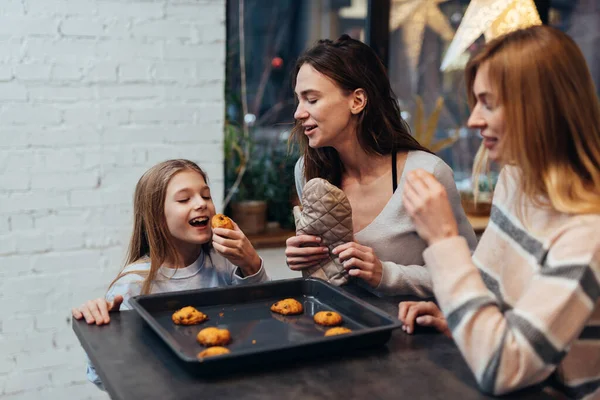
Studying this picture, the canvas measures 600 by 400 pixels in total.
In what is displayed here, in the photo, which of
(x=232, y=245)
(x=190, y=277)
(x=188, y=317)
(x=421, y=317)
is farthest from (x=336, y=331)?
(x=190, y=277)

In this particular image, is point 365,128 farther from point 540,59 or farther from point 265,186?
point 265,186

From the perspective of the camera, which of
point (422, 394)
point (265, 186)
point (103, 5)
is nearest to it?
point (422, 394)

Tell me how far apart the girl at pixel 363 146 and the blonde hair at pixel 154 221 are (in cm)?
41

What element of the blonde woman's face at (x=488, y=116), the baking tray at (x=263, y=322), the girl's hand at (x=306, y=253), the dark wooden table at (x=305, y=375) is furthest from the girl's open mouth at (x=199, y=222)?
the blonde woman's face at (x=488, y=116)

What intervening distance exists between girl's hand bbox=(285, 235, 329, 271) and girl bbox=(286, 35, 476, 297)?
23cm

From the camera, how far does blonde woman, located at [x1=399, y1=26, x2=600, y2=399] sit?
105cm

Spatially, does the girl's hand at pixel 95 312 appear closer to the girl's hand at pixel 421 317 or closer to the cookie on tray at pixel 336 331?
the cookie on tray at pixel 336 331

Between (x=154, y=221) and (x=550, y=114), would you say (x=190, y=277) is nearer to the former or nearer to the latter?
(x=154, y=221)

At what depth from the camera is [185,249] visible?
1.97 m

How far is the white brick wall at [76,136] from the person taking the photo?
2.62 m

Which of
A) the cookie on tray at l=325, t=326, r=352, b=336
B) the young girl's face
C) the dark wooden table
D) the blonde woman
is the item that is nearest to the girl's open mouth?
the young girl's face

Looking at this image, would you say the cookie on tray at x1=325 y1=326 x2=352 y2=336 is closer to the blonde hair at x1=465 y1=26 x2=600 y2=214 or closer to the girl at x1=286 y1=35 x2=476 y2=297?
the blonde hair at x1=465 y1=26 x2=600 y2=214

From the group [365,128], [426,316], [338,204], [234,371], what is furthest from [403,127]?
[234,371]

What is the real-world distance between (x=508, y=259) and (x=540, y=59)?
13.9 inches
